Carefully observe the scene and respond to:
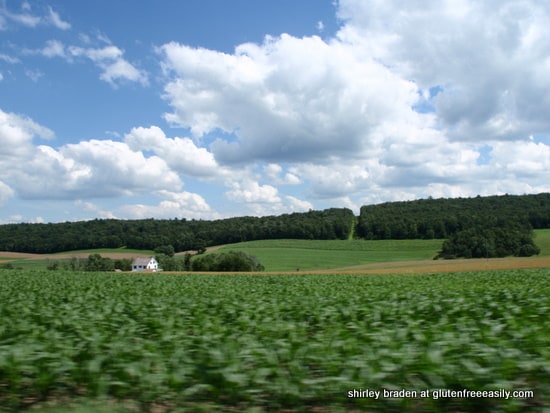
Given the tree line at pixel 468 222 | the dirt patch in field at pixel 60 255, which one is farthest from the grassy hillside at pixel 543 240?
the dirt patch in field at pixel 60 255

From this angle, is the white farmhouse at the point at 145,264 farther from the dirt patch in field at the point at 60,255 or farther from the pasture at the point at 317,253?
the pasture at the point at 317,253

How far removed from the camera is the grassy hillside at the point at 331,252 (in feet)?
Result: 291

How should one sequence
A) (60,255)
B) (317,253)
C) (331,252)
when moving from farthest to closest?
(60,255) < (331,252) < (317,253)

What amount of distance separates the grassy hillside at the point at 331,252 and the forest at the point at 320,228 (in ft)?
20.9

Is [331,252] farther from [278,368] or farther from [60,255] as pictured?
[278,368]

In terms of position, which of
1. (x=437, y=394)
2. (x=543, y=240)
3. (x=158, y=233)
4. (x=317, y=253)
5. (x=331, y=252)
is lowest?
(x=437, y=394)

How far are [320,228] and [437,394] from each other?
4721 inches

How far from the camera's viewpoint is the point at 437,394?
495cm

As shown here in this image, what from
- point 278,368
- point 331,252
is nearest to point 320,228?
point 331,252

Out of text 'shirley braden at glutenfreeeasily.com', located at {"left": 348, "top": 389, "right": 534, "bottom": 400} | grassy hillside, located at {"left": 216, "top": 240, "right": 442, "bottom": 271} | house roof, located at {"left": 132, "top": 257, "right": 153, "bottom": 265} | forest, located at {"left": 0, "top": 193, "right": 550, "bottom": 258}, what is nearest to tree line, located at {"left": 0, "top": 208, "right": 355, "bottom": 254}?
forest, located at {"left": 0, "top": 193, "right": 550, "bottom": 258}

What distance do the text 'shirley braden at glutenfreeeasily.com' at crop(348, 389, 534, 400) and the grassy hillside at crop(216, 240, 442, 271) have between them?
7746 cm

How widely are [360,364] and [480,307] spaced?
24.9 ft

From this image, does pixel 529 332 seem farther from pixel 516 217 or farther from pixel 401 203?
pixel 401 203

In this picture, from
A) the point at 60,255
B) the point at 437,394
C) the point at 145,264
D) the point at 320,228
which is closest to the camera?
the point at 437,394
